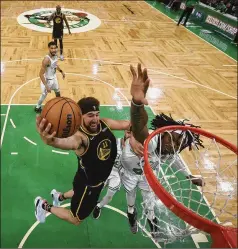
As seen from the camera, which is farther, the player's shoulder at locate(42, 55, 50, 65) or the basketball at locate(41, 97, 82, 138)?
the player's shoulder at locate(42, 55, 50, 65)

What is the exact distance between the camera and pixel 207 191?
4.45 m

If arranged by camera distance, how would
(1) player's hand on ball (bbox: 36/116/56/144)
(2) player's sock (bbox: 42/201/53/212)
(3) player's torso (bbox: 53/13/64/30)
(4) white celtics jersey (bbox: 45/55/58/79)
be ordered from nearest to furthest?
(1) player's hand on ball (bbox: 36/116/56/144), (2) player's sock (bbox: 42/201/53/212), (4) white celtics jersey (bbox: 45/55/58/79), (3) player's torso (bbox: 53/13/64/30)

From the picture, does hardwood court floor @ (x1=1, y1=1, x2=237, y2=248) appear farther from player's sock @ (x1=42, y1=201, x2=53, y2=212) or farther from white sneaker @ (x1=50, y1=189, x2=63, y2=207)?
player's sock @ (x1=42, y1=201, x2=53, y2=212)

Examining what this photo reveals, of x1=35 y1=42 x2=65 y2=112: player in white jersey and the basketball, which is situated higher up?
the basketball

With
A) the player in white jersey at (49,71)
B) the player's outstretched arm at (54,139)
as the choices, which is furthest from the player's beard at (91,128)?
the player in white jersey at (49,71)

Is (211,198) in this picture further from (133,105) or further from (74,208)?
(133,105)

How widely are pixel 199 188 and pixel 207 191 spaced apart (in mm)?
145

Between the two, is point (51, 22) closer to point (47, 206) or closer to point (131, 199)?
point (47, 206)

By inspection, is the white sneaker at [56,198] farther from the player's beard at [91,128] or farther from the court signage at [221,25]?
the court signage at [221,25]

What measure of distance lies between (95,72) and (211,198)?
516 centimetres

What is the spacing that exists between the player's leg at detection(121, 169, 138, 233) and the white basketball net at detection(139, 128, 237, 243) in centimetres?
11

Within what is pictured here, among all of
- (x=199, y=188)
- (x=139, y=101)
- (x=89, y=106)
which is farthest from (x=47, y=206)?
(x=199, y=188)

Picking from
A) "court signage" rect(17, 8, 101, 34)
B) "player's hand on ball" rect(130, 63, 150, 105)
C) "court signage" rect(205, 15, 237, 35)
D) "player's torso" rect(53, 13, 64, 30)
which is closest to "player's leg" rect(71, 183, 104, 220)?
"player's hand on ball" rect(130, 63, 150, 105)

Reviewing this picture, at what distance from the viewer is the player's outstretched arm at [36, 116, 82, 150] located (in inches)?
83.6
